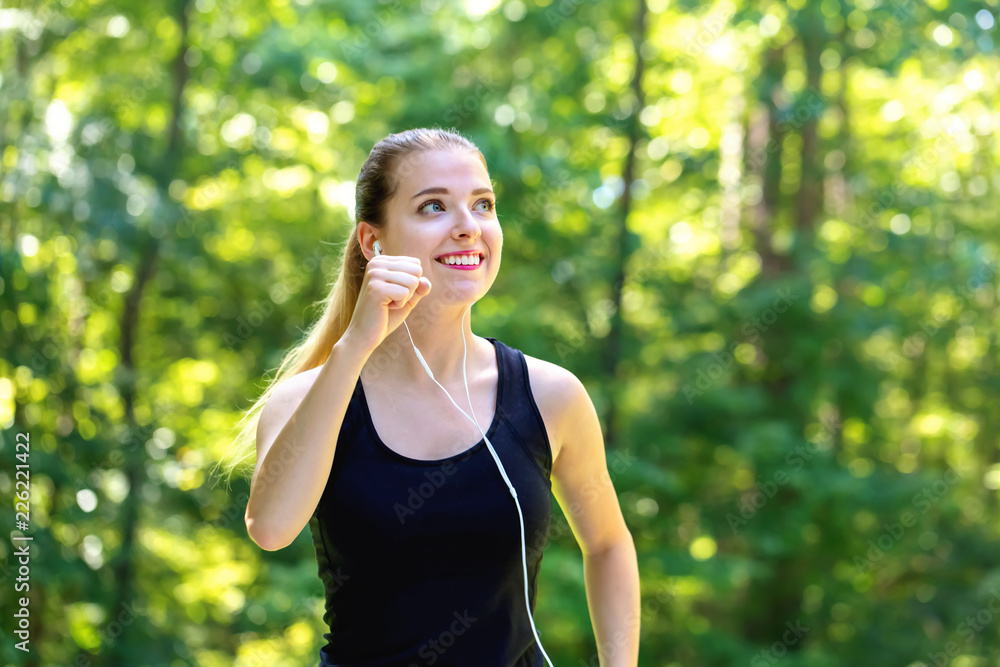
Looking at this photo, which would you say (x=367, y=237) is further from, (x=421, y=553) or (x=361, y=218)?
(x=421, y=553)

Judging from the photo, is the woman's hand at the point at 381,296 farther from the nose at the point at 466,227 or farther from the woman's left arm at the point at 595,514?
the woman's left arm at the point at 595,514

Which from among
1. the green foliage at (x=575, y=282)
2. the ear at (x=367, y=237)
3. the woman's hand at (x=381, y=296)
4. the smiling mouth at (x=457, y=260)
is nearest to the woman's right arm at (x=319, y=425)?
the woman's hand at (x=381, y=296)

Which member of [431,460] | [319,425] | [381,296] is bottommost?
[431,460]

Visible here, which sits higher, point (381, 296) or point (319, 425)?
point (381, 296)

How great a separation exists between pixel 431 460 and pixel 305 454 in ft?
0.75

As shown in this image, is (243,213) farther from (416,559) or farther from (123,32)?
(416,559)

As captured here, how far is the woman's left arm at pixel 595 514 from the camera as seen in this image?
1.69 meters

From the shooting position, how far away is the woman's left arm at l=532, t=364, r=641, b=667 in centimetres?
169

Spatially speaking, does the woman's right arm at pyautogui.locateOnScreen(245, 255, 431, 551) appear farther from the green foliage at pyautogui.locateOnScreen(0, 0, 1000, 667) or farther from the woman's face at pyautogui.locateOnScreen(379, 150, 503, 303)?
the green foliage at pyautogui.locateOnScreen(0, 0, 1000, 667)

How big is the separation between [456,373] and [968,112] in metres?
8.42

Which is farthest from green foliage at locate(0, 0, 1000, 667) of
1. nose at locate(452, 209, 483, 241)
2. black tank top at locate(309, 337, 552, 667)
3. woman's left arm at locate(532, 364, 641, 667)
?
nose at locate(452, 209, 483, 241)

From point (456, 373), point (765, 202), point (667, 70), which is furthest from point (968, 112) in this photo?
point (456, 373)

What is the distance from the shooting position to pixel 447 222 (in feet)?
5.25

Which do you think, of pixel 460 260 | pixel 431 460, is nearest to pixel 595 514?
pixel 431 460
